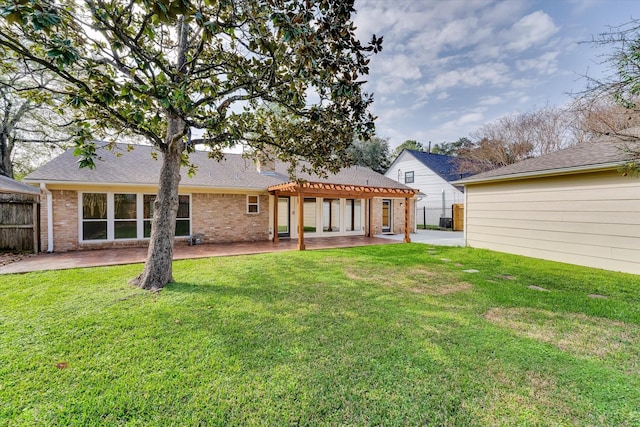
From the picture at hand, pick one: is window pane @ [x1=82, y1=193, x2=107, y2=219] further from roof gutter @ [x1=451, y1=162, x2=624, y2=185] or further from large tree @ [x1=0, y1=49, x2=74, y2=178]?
roof gutter @ [x1=451, y1=162, x2=624, y2=185]

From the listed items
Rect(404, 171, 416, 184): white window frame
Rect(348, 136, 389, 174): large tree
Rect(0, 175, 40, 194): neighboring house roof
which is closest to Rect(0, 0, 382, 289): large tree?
Rect(0, 175, 40, 194): neighboring house roof

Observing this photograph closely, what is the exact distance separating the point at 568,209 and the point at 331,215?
9274mm

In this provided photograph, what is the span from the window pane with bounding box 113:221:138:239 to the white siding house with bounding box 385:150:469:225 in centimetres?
1665

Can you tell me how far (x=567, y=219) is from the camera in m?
7.61

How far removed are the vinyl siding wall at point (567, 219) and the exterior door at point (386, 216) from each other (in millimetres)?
5949

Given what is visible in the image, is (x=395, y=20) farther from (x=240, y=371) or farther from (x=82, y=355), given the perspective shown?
(x=82, y=355)

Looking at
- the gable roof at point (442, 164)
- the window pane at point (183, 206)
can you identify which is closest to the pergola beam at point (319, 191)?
the window pane at point (183, 206)

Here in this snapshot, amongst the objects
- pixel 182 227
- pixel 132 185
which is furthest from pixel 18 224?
pixel 182 227

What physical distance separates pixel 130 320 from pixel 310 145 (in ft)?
16.1

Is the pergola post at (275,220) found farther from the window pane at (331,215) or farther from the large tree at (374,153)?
the large tree at (374,153)

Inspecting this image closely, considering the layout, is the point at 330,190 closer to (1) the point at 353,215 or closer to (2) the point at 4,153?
(1) the point at 353,215

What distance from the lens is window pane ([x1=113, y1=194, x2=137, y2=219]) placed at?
32.4ft

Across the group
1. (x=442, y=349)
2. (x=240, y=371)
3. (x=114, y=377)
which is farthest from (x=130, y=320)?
(x=442, y=349)

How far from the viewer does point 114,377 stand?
8.43ft
